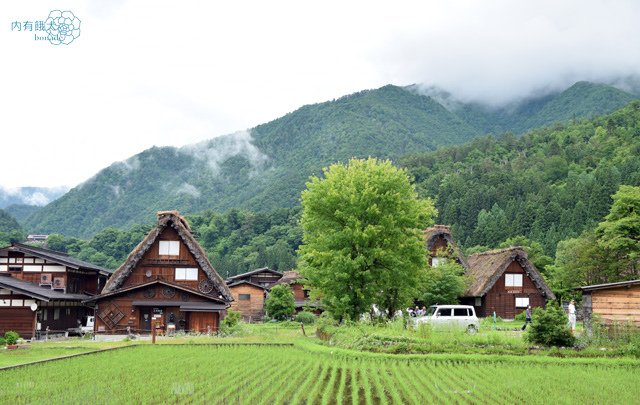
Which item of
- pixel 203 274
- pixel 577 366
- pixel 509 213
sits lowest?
pixel 577 366

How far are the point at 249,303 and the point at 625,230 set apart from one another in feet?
111

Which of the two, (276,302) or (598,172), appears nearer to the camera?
(276,302)

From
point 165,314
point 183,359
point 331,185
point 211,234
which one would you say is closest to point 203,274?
point 165,314

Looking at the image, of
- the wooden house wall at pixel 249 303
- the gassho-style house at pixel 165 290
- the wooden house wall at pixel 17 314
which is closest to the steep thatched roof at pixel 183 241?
the gassho-style house at pixel 165 290

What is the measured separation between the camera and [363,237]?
1193 inches

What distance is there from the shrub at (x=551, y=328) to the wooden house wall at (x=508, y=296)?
24.8 m

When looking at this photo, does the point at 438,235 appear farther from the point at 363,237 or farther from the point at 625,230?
the point at 363,237

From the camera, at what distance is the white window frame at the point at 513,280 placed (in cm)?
4803

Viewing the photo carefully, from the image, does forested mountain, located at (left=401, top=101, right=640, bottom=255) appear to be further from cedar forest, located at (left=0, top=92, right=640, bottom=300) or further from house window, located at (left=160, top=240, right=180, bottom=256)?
house window, located at (left=160, top=240, right=180, bottom=256)

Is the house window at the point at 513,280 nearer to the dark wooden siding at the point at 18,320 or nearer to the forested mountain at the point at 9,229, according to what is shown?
the dark wooden siding at the point at 18,320

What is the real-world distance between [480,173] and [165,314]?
9542cm

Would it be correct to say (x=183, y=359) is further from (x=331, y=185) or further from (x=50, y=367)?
(x=331, y=185)

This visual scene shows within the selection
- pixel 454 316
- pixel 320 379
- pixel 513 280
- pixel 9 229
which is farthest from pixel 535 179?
pixel 320 379

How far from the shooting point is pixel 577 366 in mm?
20172
